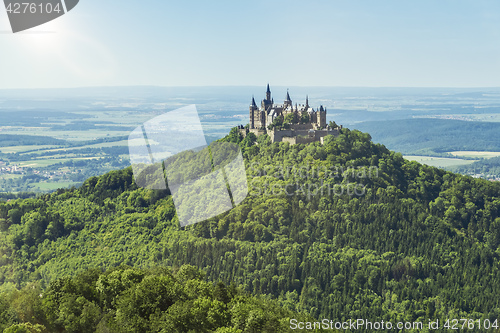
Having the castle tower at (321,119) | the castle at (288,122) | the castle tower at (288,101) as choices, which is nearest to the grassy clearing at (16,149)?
the castle at (288,122)

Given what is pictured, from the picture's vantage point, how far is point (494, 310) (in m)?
48.6

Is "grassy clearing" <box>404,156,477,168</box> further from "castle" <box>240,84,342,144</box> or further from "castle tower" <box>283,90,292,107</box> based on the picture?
"castle" <box>240,84,342,144</box>

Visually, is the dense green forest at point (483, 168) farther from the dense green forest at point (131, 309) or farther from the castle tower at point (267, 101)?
the dense green forest at point (131, 309)

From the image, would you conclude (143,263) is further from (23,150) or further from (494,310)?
(23,150)

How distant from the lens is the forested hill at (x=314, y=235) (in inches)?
1893

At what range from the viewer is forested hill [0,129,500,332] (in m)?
48.1

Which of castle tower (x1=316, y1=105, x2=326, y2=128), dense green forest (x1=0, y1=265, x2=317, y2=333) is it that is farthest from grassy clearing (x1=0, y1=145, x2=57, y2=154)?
dense green forest (x1=0, y1=265, x2=317, y2=333)

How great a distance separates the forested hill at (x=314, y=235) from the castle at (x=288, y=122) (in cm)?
136

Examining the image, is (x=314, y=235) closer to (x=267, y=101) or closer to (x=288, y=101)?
(x=288, y=101)

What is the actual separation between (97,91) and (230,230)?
317ft

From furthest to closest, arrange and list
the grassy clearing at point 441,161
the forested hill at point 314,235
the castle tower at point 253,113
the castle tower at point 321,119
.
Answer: the grassy clearing at point 441,161 → the castle tower at point 253,113 → the castle tower at point 321,119 → the forested hill at point 314,235

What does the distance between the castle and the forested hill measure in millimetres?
1360

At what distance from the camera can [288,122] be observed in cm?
6084

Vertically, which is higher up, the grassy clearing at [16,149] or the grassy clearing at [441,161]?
the grassy clearing at [16,149]
